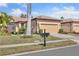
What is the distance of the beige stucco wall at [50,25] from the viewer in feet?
51.8

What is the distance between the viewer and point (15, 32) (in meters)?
14.9

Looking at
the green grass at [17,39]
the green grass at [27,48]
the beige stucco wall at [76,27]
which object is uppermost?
the beige stucco wall at [76,27]

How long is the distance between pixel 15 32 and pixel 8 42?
73cm

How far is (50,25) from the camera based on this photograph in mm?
16250

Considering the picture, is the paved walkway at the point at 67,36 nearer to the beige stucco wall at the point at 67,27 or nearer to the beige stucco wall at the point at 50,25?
the beige stucco wall at the point at 50,25

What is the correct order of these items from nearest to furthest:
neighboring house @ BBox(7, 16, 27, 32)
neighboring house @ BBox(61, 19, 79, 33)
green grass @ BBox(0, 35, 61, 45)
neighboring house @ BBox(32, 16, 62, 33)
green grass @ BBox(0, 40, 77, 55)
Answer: green grass @ BBox(0, 40, 77, 55)
neighboring house @ BBox(7, 16, 27, 32)
green grass @ BBox(0, 35, 61, 45)
neighboring house @ BBox(32, 16, 62, 33)
neighboring house @ BBox(61, 19, 79, 33)

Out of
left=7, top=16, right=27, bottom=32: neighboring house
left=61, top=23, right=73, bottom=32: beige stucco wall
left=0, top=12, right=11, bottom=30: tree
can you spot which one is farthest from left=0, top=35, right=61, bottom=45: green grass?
left=61, top=23, right=73, bottom=32: beige stucco wall

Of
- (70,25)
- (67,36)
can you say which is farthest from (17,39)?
(70,25)

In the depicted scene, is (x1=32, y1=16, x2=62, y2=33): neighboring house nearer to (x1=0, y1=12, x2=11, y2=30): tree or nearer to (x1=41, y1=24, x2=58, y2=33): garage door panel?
(x1=41, y1=24, x2=58, y2=33): garage door panel

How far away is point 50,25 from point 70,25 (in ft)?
4.78

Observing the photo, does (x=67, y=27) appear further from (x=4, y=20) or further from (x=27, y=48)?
(x=4, y=20)

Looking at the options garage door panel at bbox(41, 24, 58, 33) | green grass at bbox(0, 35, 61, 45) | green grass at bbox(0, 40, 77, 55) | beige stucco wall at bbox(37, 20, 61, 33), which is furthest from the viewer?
beige stucco wall at bbox(37, 20, 61, 33)

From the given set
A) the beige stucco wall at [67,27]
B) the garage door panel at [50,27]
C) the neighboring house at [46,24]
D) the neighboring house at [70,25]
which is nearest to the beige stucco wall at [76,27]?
the neighboring house at [70,25]

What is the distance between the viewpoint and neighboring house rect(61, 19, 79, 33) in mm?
16078
